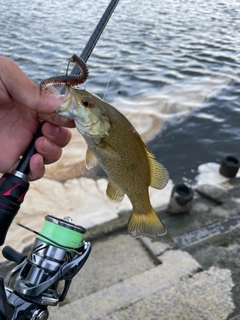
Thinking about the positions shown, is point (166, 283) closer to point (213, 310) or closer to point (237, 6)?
point (213, 310)

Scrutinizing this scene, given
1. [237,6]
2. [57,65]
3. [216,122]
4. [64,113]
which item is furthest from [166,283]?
[237,6]

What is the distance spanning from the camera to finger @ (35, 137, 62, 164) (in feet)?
6.29

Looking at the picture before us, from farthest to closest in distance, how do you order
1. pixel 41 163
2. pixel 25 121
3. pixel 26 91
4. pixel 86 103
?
pixel 25 121, pixel 41 163, pixel 26 91, pixel 86 103

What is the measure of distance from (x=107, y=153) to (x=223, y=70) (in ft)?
24.6

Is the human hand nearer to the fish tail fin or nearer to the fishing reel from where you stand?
the fishing reel

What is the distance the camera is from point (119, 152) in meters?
1.59

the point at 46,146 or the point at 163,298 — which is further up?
the point at 46,146

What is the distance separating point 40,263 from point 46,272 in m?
0.05

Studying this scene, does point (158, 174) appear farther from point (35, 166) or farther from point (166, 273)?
point (166, 273)

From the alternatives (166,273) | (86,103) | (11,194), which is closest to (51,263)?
(11,194)

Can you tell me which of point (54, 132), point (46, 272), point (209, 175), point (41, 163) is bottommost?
point (209, 175)

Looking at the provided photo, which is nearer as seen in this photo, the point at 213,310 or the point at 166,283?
the point at 213,310

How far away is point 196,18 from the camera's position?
12.2 metres

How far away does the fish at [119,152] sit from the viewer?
1540mm
